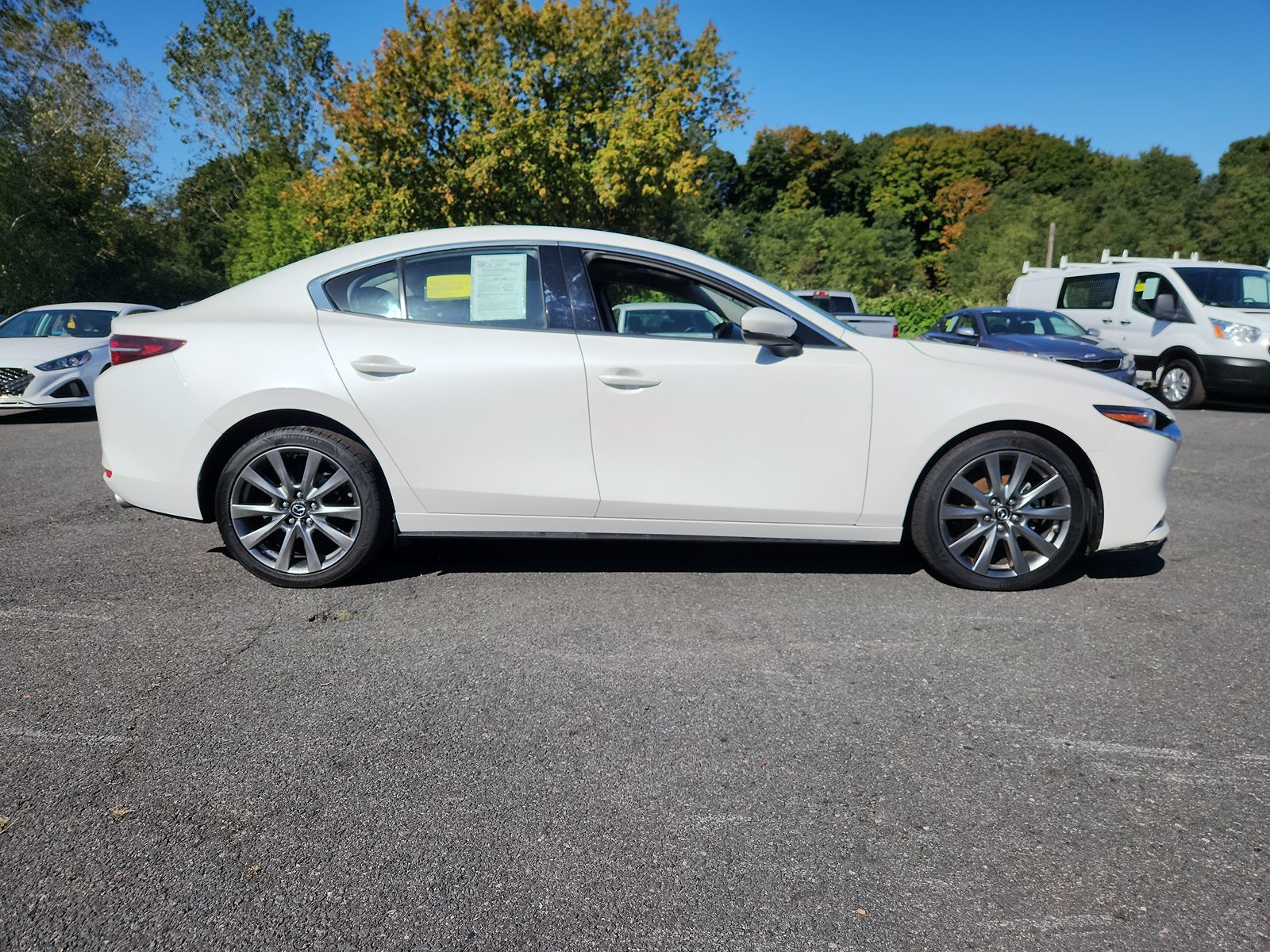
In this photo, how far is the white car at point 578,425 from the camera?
3.83 meters

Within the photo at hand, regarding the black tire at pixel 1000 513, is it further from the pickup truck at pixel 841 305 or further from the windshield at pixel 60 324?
the windshield at pixel 60 324

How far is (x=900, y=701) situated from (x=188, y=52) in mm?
48687

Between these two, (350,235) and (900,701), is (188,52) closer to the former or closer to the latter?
(350,235)

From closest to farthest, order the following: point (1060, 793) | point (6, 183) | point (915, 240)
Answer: point (1060, 793)
point (6, 183)
point (915, 240)

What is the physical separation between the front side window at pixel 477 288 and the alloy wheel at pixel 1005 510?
6.63 feet

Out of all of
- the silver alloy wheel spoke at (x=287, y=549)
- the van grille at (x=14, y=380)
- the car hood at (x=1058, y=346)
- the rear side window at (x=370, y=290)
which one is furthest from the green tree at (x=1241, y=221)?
the silver alloy wheel spoke at (x=287, y=549)

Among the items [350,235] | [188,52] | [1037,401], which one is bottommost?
[1037,401]

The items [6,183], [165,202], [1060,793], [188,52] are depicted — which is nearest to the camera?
[1060,793]

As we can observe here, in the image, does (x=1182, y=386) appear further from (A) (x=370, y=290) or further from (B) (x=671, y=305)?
(A) (x=370, y=290)

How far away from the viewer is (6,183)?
22625 millimetres

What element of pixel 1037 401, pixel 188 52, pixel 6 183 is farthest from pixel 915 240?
pixel 1037 401

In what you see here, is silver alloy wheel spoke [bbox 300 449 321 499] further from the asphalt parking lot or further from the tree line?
the tree line

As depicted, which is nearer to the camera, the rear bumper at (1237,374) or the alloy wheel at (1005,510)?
the alloy wheel at (1005,510)

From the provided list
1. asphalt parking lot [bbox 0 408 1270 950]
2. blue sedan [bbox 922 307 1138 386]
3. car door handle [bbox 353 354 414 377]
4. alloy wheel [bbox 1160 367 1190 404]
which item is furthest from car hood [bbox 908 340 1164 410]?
alloy wheel [bbox 1160 367 1190 404]
